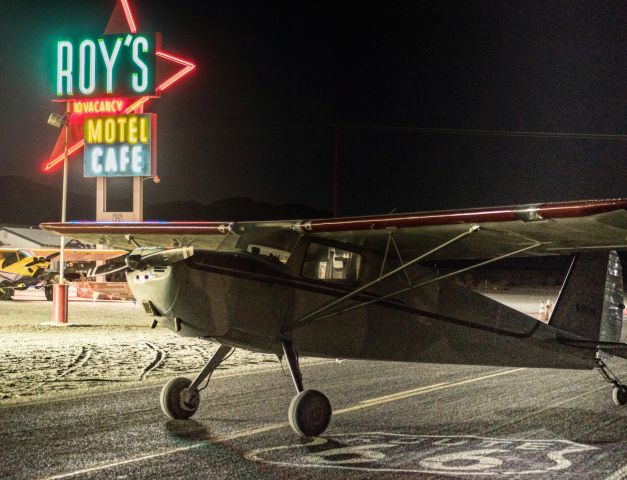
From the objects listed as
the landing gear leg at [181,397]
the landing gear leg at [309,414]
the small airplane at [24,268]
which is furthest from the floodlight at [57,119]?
the landing gear leg at [309,414]

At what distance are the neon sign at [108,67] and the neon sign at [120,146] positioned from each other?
1.37 metres

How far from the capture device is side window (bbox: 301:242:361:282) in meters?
9.26

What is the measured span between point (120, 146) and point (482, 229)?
96.0 feet

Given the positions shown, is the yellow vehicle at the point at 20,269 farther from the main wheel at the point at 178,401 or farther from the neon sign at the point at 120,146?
the main wheel at the point at 178,401

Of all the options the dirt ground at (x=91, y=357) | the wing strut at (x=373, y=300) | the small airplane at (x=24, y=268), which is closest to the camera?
the wing strut at (x=373, y=300)

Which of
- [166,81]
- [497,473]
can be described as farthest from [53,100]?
[497,473]

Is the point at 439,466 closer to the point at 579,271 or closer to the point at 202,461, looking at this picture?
the point at 202,461

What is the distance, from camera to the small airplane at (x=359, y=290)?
8156 mm

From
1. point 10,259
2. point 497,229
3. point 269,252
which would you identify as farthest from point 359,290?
point 10,259

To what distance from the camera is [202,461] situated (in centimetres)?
707

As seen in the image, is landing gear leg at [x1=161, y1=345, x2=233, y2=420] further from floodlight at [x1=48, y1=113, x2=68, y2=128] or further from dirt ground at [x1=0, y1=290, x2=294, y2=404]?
floodlight at [x1=48, y1=113, x2=68, y2=128]

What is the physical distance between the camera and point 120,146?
35906 mm

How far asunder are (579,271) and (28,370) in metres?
9.02

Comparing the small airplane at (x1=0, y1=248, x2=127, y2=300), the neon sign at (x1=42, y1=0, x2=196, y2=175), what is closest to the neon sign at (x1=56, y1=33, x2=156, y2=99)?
the neon sign at (x1=42, y1=0, x2=196, y2=175)
